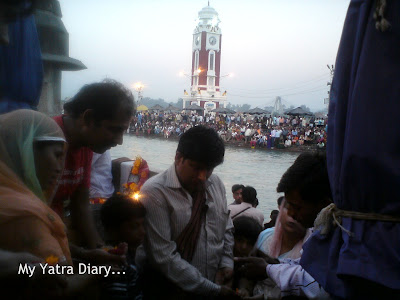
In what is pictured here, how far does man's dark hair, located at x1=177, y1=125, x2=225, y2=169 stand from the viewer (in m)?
2.37

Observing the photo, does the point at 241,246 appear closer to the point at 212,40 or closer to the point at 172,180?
the point at 172,180

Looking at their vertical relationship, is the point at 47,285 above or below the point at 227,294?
above

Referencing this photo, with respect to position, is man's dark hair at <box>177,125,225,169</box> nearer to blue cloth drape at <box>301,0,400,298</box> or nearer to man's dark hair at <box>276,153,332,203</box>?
man's dark hair at <box>276,153,332,203</box>

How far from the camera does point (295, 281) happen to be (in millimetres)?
2059

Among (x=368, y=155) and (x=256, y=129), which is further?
(x=256, y=129)

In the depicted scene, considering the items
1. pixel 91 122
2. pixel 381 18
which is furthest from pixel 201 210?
pixel 381 18

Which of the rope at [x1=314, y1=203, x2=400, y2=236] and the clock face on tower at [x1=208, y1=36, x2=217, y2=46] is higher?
the clock face on tower at [x1=208, y1=36, x2=217, y2=46]

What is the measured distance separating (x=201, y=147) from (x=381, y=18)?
129cm

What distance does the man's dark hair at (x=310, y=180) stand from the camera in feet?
6.77

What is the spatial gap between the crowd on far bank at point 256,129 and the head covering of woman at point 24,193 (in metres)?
20.4

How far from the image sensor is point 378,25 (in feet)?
4.17

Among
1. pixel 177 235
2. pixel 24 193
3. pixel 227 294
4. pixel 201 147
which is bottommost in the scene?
pixel 227 294

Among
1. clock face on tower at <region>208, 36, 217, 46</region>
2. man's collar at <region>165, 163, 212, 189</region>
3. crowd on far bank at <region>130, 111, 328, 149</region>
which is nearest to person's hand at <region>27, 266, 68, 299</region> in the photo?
man's collar at <region>165, 163, 212, 189</region>

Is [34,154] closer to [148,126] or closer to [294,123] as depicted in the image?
[294,123]
